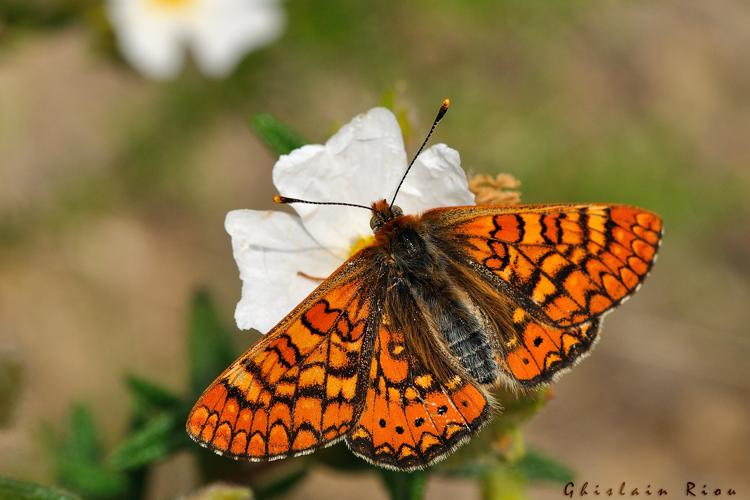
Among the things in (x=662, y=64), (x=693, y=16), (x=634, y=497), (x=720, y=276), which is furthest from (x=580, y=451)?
(x=693, y=16)

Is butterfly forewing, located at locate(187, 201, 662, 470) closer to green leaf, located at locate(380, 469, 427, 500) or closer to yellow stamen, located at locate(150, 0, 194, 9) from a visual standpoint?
green leaf, located at locate(380, 469, 427, 500)

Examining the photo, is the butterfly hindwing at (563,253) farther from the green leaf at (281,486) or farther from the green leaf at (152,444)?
the green leaf at (152,444)

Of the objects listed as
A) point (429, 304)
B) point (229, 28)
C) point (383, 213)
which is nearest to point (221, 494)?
point (429, 304)

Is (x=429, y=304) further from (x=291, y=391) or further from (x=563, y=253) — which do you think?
(x=291, y=391)

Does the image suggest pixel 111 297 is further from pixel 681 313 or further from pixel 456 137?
pixel 681 313

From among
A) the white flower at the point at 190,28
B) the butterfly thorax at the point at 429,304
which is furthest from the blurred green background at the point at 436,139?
the butterfly thorax at the point at 429,304

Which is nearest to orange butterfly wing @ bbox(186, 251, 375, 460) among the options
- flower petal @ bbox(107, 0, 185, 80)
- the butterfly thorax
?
the butterfly thorax
